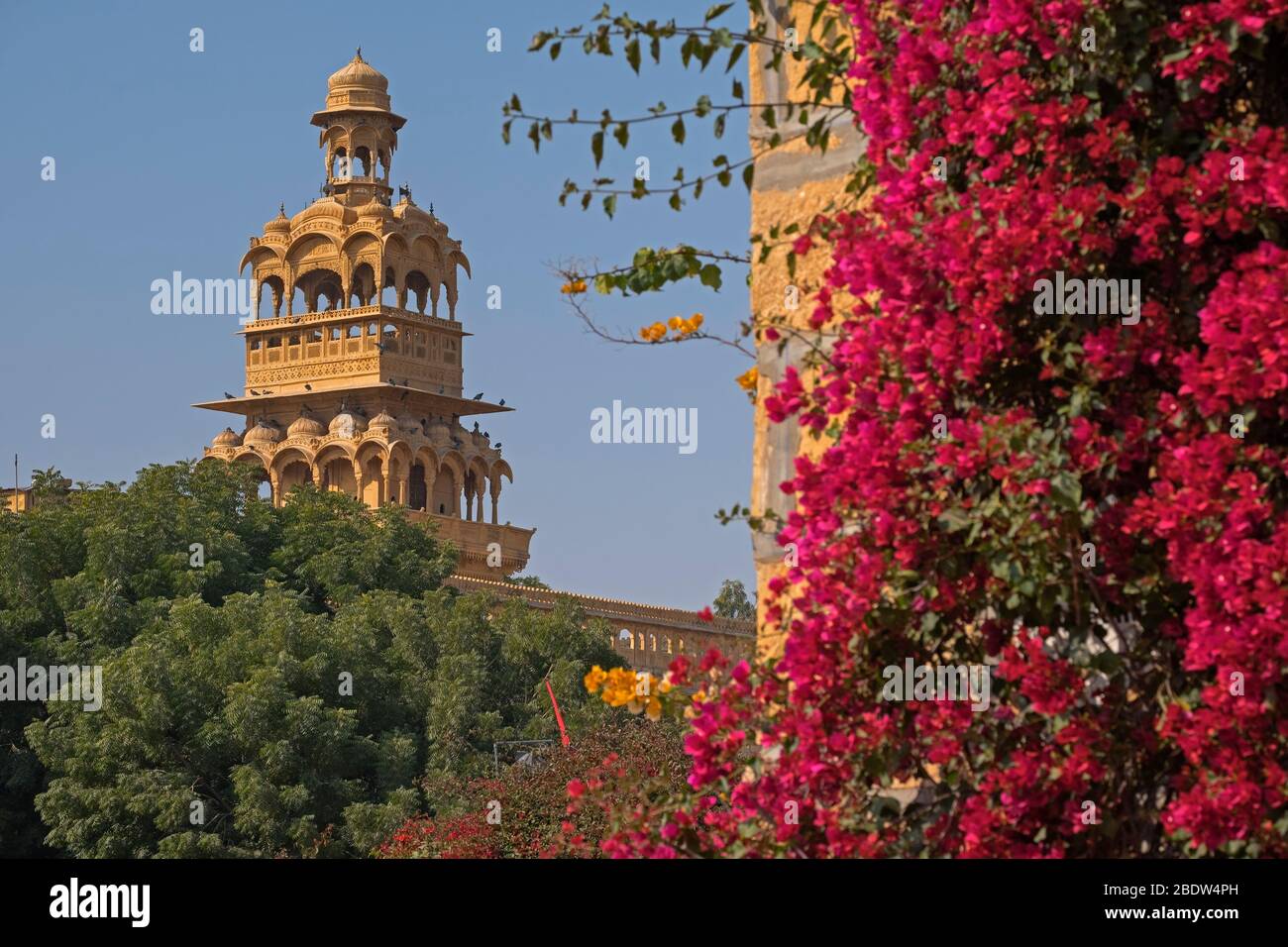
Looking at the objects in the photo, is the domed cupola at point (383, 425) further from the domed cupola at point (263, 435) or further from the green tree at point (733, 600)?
the green tree at point (733, 600)

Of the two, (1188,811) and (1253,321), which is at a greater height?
(1253,321)

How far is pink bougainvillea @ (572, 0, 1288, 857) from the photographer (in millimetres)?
5145

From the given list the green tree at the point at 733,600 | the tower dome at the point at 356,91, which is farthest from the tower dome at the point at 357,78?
the green tree at the point at 733,600

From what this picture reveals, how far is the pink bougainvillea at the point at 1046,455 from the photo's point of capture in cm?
514

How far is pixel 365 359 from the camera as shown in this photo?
52.3 m

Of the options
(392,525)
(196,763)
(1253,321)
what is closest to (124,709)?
(196,763)

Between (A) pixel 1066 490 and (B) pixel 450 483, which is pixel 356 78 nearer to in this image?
(B) pixel 450 483

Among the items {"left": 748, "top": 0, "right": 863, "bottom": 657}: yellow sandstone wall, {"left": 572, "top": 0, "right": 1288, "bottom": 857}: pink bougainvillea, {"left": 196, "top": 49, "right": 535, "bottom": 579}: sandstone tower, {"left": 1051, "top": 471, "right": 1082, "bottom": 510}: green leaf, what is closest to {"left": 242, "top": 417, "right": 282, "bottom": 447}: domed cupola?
{"left": 196, "top": 49, "right": 535, "bottom": 579}: sandstone tower

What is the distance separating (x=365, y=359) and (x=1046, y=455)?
47620mm

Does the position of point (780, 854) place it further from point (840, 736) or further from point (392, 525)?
point (392, 525)

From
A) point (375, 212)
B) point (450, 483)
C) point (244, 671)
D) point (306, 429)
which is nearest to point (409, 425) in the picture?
point (450, 483)
